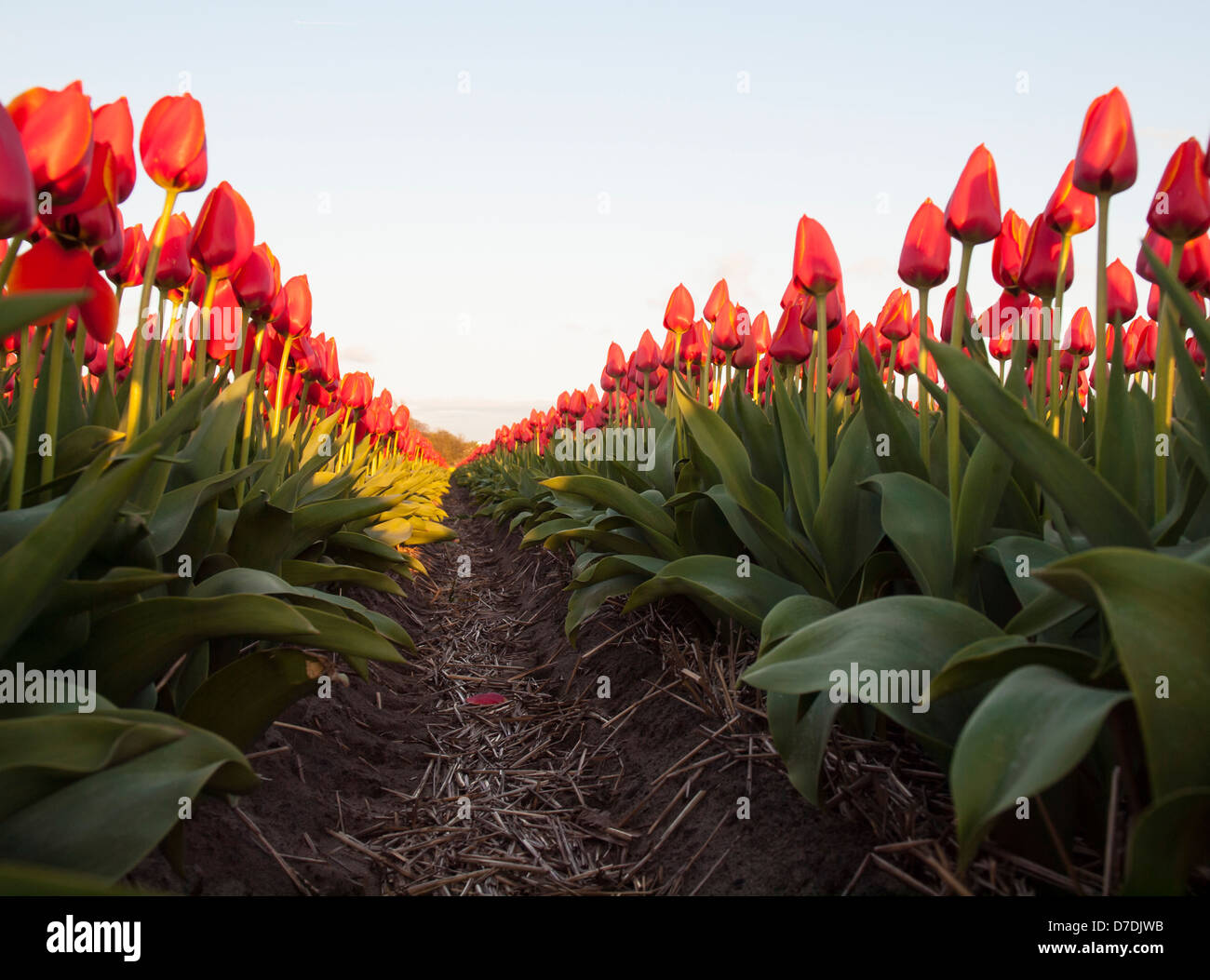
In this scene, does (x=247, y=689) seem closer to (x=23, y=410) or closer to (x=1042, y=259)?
(x=23, y=410)

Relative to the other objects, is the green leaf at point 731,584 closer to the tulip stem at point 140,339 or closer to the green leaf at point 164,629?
the green leaf at point 164,629

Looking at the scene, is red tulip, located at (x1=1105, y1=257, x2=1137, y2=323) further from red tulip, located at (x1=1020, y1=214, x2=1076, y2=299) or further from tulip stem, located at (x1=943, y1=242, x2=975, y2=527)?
tulip stem, located at (x1=943, y1=242, x2=975, y2=527)

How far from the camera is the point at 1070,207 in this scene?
5.36ft

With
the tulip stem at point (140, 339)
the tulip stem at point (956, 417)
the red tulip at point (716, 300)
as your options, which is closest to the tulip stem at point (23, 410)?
the tulip stem at point (140, 339)

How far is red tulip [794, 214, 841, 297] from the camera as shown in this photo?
6.94ft

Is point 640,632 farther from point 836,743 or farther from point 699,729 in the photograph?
point 836,743

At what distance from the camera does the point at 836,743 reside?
162cm

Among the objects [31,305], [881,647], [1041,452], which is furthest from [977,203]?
[31,305]

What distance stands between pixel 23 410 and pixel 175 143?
2.57 feet

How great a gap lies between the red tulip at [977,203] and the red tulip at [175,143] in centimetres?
173

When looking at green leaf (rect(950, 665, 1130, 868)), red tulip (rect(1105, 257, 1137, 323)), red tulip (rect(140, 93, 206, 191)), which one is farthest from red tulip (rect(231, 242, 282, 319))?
red tulip (rect(1105, 257, 1137, 323))

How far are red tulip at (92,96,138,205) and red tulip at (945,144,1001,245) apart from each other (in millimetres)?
1771

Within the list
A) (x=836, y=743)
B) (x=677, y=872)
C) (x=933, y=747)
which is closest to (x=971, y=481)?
(x=933, y=747)

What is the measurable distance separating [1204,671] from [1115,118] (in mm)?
1153
